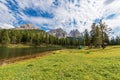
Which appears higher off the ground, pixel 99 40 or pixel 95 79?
pixel 99 40

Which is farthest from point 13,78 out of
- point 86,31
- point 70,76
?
point 86,31

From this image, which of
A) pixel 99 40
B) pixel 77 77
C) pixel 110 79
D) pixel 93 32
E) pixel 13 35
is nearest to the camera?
pixel 110 79

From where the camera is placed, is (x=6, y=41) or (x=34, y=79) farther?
(x=6, y=41)

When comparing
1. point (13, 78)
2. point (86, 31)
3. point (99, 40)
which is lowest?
point (13, 78)

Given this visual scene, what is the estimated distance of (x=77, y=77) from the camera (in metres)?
17.7

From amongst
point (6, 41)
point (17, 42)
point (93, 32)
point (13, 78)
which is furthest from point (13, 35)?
point (13, 78)

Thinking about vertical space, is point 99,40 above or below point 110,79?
above

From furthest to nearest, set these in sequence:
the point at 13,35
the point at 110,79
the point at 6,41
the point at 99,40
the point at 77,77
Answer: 1. the point at 13,35
2. the point at 6,41
3. the point at 99,40
4. the point at 77,77
5. the point at 110,79

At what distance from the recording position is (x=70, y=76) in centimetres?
1820

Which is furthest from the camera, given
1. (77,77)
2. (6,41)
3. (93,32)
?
(6,41)

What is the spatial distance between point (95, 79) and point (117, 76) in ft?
8.71

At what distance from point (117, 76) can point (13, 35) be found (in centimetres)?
19106

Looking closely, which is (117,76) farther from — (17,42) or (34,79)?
(17,42)

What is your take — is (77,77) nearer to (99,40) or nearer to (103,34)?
(103,34)
